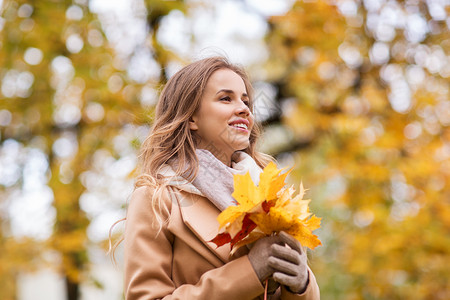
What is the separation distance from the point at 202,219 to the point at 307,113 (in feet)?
13.9

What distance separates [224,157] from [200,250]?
0.40 m

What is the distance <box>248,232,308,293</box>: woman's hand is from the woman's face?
44 cm

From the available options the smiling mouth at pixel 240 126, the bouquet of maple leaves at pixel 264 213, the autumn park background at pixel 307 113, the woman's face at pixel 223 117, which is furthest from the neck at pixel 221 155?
the autumn park background at pixel 307 113

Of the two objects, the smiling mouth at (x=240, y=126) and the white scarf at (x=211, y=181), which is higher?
the smiling mouth at (x=240, y=126)

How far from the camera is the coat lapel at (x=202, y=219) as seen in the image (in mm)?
1786

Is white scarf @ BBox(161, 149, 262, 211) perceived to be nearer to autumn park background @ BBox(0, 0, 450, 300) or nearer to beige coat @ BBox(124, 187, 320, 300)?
beige coat @ BBox(124, 187, 320, 300)

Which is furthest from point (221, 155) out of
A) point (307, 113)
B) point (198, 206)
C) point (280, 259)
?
point (307, 113)

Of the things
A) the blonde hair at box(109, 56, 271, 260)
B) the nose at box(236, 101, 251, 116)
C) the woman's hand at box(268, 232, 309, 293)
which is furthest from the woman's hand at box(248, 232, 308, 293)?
the nose at box(236, 101, 251, 116)

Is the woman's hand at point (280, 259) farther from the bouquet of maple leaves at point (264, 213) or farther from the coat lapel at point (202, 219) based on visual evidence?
the coat lapel at point (202, 219)

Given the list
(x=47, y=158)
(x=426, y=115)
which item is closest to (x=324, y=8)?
(x=426, y=115)

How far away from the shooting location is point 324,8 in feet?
17.7

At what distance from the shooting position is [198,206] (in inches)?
73.8

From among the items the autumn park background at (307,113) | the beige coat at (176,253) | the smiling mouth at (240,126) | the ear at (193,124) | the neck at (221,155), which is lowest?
the autumn park background at (307,113)

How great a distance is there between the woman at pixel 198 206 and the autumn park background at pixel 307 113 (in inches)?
106
